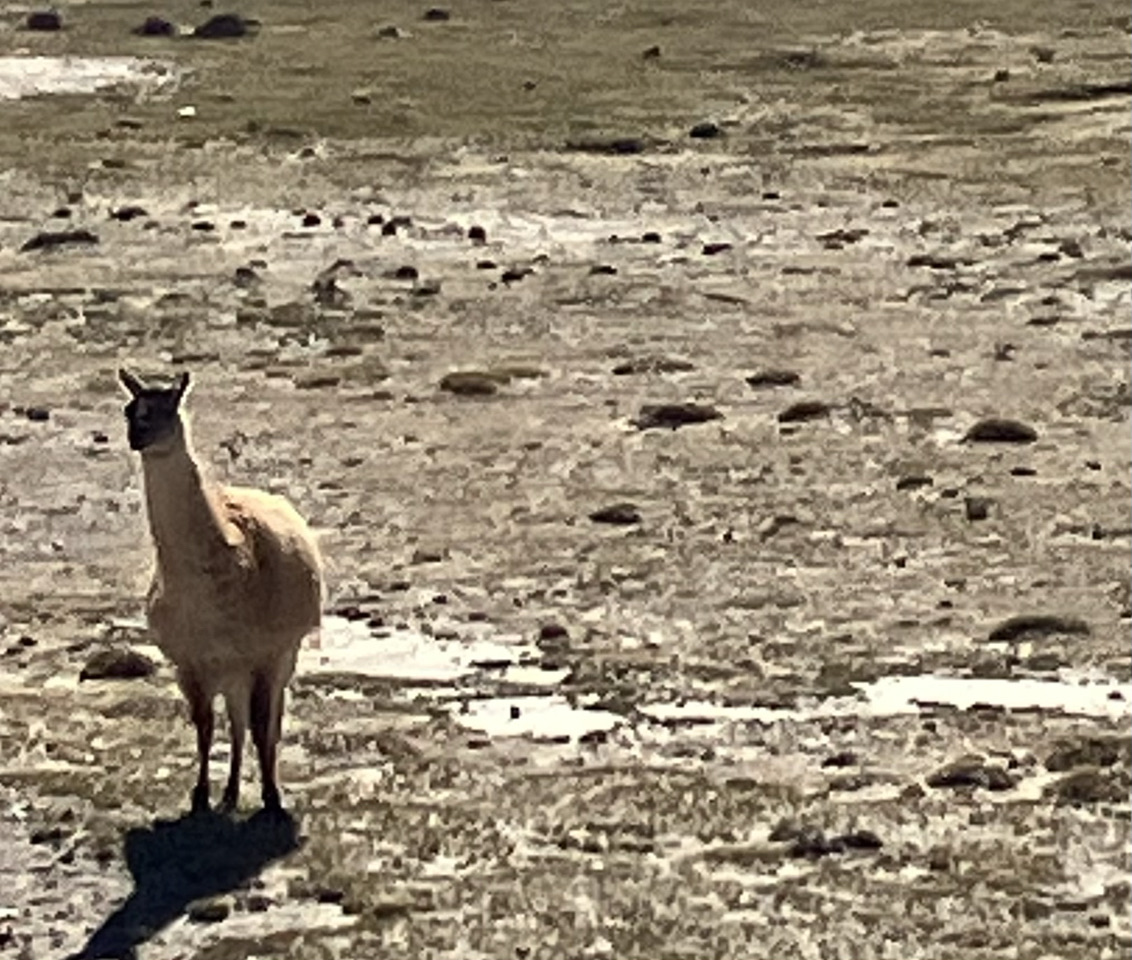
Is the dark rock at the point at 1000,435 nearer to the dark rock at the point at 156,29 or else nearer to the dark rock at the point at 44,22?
the dark rock at the point at 156,29

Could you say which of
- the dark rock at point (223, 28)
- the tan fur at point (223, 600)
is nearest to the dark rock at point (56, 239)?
the tan fur at point (223, 600)

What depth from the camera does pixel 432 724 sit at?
73.8ft

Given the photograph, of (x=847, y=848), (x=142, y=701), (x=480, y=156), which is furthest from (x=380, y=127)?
(x=847, y=848)

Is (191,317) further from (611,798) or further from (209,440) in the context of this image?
(611,798)

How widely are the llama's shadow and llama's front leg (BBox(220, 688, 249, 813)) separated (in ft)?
0.56

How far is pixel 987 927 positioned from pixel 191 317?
24307 millimetres

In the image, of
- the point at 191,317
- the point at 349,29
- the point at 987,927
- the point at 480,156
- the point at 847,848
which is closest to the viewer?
the point at 987,927

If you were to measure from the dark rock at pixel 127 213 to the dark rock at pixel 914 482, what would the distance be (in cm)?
2037

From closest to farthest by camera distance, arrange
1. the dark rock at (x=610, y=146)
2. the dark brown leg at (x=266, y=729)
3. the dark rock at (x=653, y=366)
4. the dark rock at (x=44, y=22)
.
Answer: the dark brown leg at (x=266, y=729)
the dark rock at (x=653, y=366)
the dark rock at (x=610, y=146)
the dark rock at (x=44, y=22)

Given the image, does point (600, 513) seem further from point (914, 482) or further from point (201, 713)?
point (201, 713)

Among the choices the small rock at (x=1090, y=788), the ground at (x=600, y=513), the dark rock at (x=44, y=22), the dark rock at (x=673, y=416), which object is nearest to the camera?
the ground at (x=600, y=513)

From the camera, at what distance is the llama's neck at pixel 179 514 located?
19.7 m

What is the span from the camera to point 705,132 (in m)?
57.2

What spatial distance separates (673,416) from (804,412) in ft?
4.28
